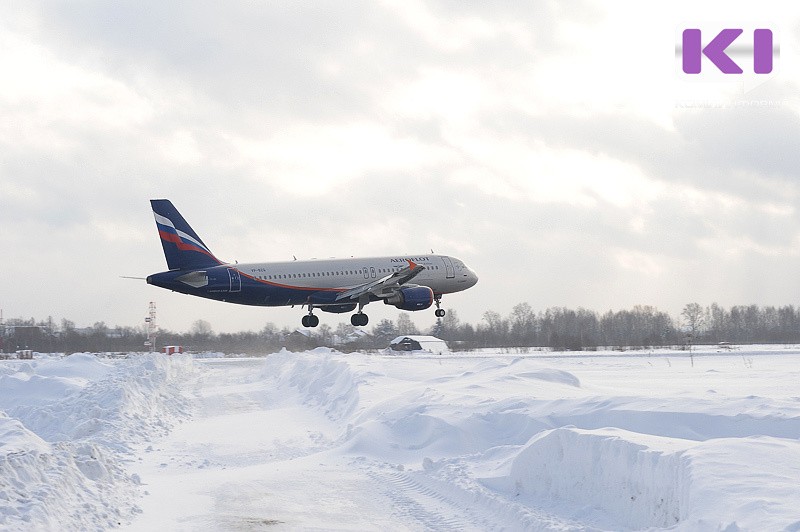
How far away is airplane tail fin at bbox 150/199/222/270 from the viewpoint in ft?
142

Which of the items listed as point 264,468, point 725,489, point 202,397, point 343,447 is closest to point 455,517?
point 725,489

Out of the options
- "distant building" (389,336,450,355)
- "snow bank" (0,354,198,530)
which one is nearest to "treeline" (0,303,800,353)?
"distant building" (389,336,450,355)

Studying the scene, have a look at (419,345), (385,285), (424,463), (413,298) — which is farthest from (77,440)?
(419,345)

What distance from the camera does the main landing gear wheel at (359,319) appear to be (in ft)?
152

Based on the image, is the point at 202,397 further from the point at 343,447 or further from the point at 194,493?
the point at 194,493

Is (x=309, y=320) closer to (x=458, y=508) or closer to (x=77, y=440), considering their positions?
(x=77, y=440)

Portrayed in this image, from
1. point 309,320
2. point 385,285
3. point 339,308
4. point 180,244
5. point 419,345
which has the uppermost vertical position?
point 180,244

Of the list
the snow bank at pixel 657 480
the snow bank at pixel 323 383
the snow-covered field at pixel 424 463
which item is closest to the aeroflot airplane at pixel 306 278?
the snow bank at pixel 323 383

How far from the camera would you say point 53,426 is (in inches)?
818

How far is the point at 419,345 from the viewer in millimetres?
80375

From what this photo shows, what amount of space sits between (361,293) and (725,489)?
3732 centimetres

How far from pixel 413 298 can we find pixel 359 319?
10.5 ft

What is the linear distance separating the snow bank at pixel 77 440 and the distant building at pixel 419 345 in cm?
4317

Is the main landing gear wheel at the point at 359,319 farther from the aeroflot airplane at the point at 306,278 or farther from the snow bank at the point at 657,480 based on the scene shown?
the snow bank at the point at 657,480
